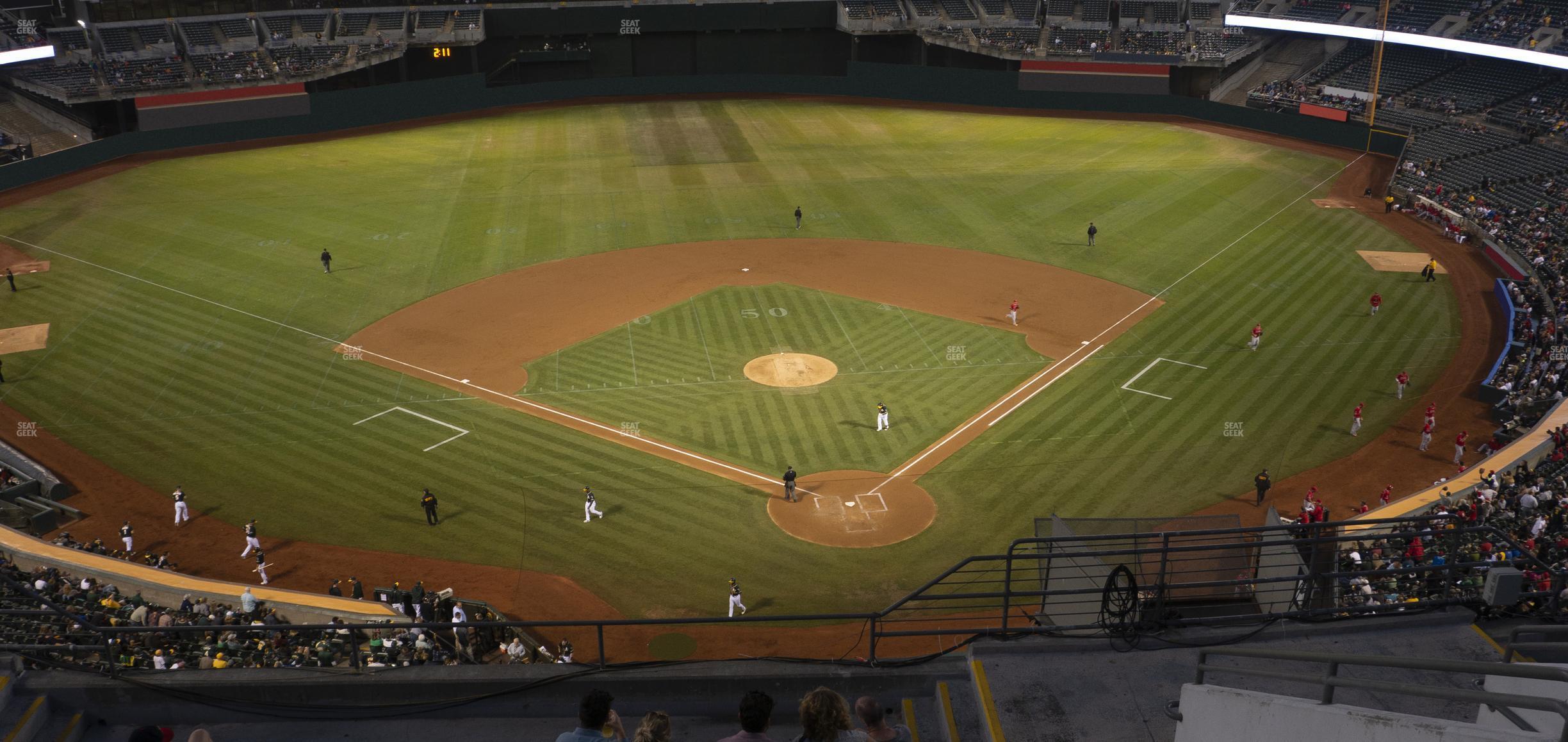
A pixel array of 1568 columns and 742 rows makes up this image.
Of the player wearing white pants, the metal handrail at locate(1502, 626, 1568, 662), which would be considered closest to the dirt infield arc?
the player wearing white pants

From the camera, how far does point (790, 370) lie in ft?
123

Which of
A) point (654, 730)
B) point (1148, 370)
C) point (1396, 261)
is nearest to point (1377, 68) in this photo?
point (1396, 261)

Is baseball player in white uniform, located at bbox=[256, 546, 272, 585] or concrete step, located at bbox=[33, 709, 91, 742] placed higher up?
concrete step, located at bbox=[33, 709, 91, 742]

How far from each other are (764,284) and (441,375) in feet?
46.7

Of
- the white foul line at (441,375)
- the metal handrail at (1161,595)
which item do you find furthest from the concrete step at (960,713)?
the white foul line at (441,375)

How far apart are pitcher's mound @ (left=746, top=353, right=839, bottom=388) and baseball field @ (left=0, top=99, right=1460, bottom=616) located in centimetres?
32

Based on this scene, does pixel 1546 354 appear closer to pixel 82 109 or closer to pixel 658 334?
pixel 658 334

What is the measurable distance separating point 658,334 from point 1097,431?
1665cm

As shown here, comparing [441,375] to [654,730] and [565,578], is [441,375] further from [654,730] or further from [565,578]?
[654,730]

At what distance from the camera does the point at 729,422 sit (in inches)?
1345

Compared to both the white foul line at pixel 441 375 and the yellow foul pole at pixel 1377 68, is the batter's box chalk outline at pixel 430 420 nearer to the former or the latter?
the white foul line at pixel 441 375

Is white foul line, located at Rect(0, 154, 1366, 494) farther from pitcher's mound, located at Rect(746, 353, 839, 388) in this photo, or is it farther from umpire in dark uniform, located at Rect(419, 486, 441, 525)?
umpire in dark uniform, located at Rect(419, 486, 441, 525)

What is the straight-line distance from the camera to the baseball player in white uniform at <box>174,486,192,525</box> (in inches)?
1134

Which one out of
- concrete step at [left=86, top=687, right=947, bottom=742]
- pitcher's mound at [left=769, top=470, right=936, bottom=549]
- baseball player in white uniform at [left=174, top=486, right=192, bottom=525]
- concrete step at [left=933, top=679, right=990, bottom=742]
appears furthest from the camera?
baseball player in white uniform at [left=174, top=486, right=192, bottom=525]
